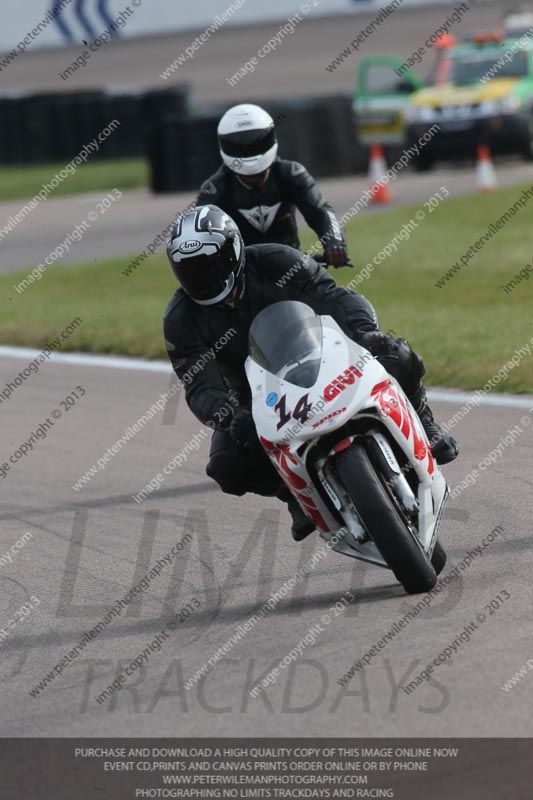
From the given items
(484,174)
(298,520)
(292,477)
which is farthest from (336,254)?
(484,174)

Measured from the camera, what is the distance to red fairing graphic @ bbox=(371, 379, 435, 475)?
221 inches

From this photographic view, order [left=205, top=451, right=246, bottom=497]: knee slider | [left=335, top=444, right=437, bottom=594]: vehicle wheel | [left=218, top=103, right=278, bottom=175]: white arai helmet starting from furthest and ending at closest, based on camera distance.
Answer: [left=218, top=103, right=278, bottom=175]: white arai helmet
[left=205, top=451, right=246, bottom=497]: knee slider
[left=335, top=444, right=437, bottom=594]: vehicle wheel

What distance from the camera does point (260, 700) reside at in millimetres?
4898

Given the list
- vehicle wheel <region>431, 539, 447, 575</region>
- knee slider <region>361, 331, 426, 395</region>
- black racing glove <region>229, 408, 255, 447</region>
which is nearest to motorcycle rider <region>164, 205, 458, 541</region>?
knee slider <region>361, 331, 426, 395</region>

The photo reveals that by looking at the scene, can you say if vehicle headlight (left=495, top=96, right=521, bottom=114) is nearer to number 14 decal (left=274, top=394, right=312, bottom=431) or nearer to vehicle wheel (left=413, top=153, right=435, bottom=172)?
vehicle wheel (left=413, top=153, right=435, bottom=172)

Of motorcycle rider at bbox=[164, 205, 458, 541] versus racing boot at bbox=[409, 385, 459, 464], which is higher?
motorcycle rider at bbox=[164, 205, 458, 541]

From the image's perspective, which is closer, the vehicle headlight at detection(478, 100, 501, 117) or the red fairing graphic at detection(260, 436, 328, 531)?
the red fairing graphic at detection(260, 436, 328, 531)

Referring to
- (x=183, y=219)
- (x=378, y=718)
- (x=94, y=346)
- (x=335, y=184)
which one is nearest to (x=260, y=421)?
(x=183, y=219)

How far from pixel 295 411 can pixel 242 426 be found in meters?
0.40

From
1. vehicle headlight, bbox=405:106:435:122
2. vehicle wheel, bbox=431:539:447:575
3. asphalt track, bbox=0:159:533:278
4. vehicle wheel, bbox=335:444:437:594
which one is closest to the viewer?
vehicle wheel, bbox=335:444:437:594

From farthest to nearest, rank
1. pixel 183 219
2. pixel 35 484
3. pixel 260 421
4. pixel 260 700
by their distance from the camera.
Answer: pixel 35 484, pixel 183 219, pixel 260 421, pixel 260 700

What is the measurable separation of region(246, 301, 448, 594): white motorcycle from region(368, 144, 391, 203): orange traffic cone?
15201 millimetres
